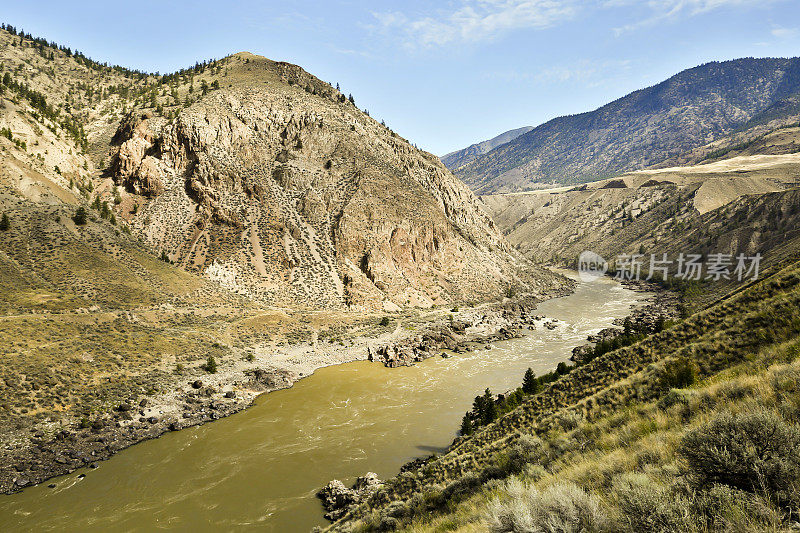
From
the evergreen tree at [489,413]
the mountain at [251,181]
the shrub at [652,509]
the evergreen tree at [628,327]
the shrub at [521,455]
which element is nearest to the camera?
the shrub at [652,509]

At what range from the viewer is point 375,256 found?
62.6 meters

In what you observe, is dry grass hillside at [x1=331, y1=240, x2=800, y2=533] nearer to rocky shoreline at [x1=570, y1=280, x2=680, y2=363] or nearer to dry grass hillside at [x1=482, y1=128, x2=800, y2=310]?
rocky shoreline at [x1=570, y1=280, x2=680, y2=363]

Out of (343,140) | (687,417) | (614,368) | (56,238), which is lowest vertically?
(614,368)

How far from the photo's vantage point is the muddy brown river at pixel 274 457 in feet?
59.6

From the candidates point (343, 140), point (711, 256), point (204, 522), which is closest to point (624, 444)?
point (204, 522)

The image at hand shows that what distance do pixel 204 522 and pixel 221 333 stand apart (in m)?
26.0

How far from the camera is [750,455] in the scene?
17.8 ft

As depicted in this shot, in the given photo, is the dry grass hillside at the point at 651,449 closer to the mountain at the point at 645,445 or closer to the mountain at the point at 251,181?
the mountain at the point at 645,445

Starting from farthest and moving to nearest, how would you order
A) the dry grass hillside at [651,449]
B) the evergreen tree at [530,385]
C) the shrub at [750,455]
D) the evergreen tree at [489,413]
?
the evergreen tree at [530,385] < the evergreen tree at [489,413] < the dry grass hillside at [651,449] < the shrub at [750,455]

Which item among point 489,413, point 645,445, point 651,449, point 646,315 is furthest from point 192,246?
point 646,315

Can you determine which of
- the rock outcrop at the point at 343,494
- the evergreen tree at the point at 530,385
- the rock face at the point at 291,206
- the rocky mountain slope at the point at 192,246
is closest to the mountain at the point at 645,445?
the evergreen tree at the point at 530,385

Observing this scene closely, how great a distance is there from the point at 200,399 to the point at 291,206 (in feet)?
133

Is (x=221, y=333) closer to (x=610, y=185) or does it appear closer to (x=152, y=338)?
(x=152, y=338)

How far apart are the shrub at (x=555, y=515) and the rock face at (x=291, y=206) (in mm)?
48372
